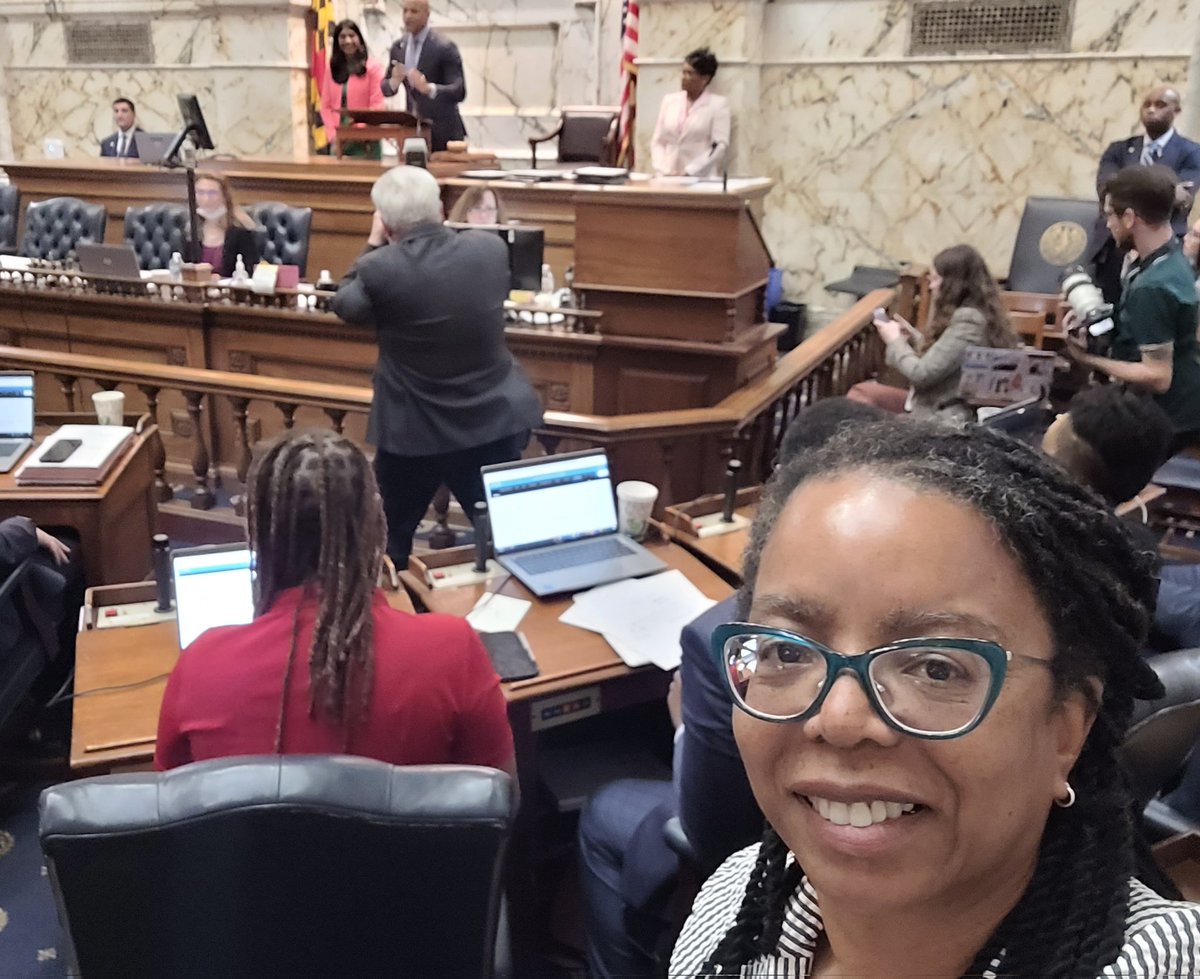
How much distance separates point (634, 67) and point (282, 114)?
2888 millimetres

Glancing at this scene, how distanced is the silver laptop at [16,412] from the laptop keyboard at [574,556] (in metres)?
1.68

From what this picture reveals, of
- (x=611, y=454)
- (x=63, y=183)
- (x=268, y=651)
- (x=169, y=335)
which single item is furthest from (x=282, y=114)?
(x=268, y=651)

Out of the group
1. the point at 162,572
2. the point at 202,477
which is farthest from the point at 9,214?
the point at 162,572

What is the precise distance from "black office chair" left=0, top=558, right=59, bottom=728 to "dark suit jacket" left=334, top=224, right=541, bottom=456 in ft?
3.30

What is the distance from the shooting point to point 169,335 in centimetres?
488

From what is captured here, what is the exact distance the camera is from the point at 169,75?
28.5 ft

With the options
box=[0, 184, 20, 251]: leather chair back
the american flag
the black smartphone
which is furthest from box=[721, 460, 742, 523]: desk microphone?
box=[0, 184, 20, 251]: leather chair back

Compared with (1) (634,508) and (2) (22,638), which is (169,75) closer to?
(2) (22,638)

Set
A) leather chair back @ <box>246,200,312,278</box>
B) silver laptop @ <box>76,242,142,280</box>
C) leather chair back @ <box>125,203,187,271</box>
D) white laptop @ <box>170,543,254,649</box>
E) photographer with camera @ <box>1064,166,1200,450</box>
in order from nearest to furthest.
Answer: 1. white laptop @ <box>170,543,254,649</box>
2. photographer with camera @ <box>1064,166,1200,450</box>
3. silver laptop @ <box>76,242,142,280</box>
4. leather chair back @ <box>246,200,312,278</box>
5. leather chair back @ <box>125,203,187,271</box>

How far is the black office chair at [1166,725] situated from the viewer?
1444mm

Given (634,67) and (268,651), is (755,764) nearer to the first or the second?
(268,651)

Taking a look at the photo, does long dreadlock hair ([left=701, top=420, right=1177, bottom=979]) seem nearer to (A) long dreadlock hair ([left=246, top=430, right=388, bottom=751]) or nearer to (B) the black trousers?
(A) long dreadlock hair ([left=246, top=430, right=388, bottom=751])

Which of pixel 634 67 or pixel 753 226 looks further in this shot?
pixel 634 67

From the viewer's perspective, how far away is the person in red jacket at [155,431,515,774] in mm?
1537
